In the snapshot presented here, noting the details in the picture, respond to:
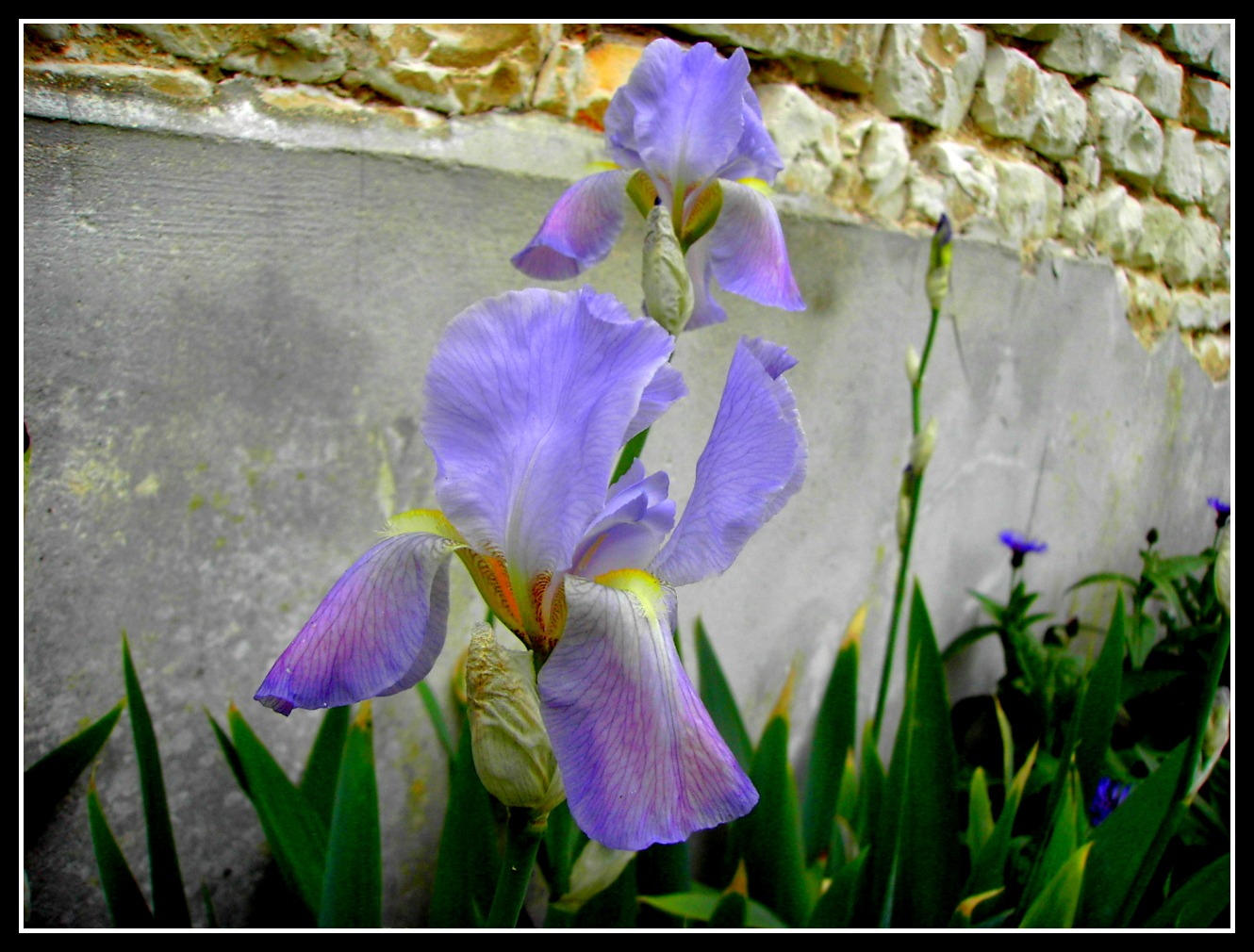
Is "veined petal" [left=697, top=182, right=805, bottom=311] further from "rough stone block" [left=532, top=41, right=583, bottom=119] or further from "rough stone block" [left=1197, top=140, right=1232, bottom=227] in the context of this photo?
"rough stone block" [left=1197, top=140, right=1232, bottom=227]

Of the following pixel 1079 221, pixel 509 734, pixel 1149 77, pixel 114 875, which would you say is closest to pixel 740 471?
pixel 509 734

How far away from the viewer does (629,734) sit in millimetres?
384

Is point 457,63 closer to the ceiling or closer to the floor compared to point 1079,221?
closer to the floor

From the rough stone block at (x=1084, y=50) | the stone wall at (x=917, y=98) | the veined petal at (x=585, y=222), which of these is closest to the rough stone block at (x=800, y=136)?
the stone wall at (x=917, y=98)

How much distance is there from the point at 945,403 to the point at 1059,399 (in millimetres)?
482

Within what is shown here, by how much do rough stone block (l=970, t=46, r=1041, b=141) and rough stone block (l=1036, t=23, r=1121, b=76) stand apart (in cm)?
7

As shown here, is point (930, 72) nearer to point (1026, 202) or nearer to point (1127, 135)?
point (1026, 202)

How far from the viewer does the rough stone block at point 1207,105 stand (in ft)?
7.04

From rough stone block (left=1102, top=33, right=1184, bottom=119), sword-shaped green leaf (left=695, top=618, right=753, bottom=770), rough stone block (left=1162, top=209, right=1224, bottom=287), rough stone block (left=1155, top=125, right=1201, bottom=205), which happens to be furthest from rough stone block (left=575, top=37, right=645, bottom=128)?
rough stone block (left=1162, top=209, right=1224, bottom=287)

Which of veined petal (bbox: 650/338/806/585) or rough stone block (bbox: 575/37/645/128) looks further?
rough stone block (bbox: 575/37/645/128)

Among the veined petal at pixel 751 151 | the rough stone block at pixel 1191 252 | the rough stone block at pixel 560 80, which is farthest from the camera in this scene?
the rough stone block at pixel 1191 252

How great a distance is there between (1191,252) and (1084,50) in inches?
32.5

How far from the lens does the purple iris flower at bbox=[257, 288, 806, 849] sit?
382mm

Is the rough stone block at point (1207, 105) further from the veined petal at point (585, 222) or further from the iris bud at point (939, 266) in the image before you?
the veined petal at point (585, 222)
